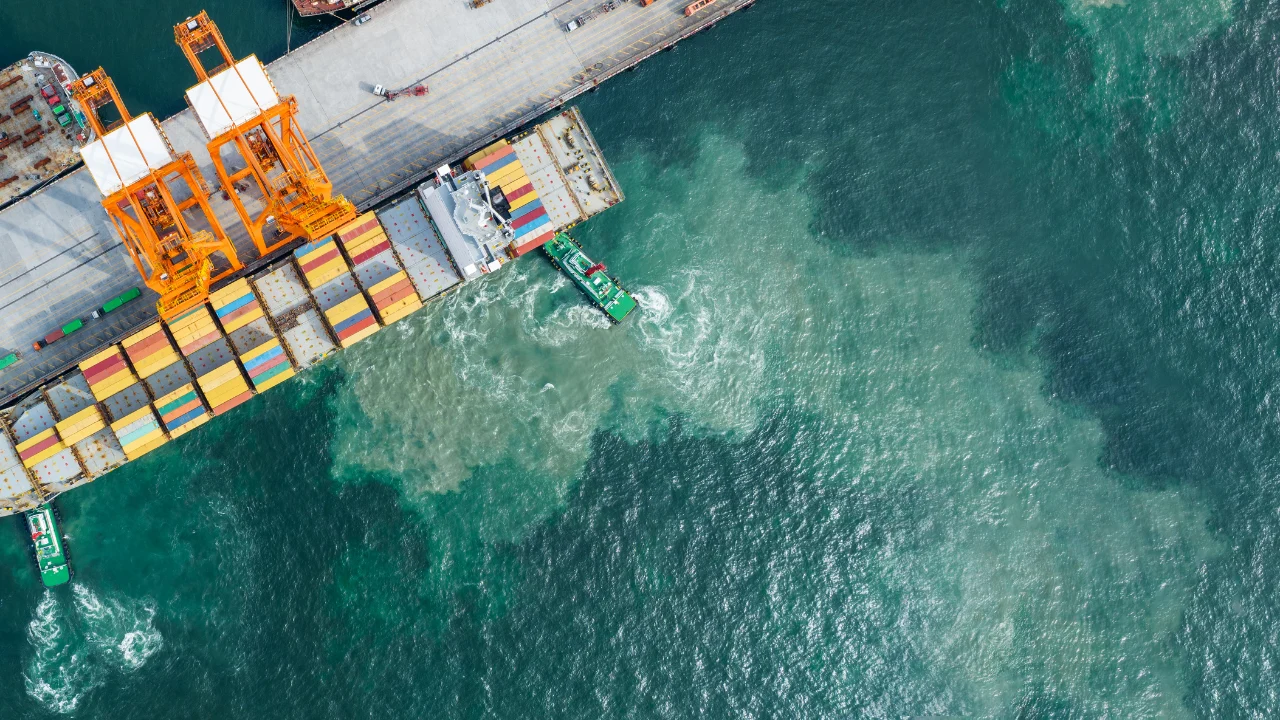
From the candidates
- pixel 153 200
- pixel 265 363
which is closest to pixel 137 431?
pixel 265 363

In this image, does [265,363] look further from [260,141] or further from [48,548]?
[48,548]

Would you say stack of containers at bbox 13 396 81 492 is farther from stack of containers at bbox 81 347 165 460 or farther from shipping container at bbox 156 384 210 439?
shipping container at bbox 156 384 210 439

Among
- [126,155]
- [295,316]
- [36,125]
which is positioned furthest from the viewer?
[36,125]

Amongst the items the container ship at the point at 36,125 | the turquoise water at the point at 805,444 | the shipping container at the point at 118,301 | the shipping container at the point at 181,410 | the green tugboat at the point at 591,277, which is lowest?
the turquoise water at the point at 805,444

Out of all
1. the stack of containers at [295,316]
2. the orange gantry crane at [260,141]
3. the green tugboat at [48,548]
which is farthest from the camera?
the stack of containers at [295,316]

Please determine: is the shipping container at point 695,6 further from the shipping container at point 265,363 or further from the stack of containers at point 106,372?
the stack of containers at point 106,372

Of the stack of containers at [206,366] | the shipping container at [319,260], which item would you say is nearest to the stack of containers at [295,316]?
the shipping container at [319,260]

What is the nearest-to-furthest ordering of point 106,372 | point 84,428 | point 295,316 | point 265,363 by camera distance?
1. point 106,372
2. point 84,428
3. point 265,363
4. point 295,316
